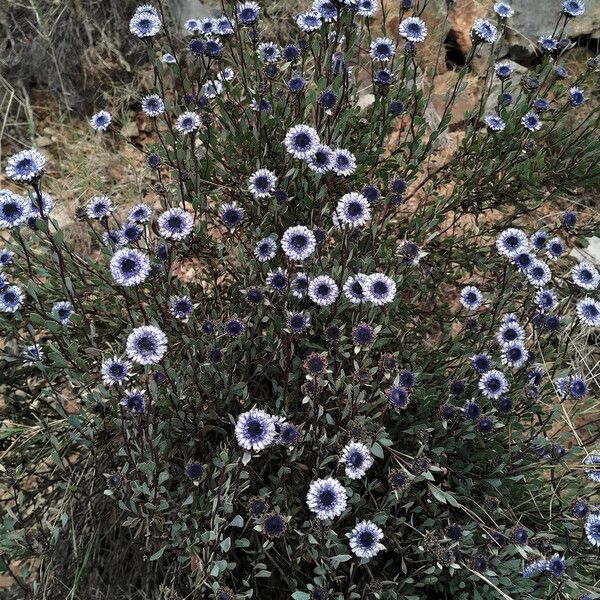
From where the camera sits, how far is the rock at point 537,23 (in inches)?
191

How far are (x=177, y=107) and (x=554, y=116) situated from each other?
6.33 ft

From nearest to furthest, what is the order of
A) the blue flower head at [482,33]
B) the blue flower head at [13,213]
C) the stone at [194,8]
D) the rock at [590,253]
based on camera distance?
the blue flower head at [13,213], the blue flower head at [482,33], the rock at [590,253], the stone at [194,8]

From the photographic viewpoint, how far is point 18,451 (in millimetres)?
3021

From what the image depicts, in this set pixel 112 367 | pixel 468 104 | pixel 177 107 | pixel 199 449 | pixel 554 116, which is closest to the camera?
pixel 112 367

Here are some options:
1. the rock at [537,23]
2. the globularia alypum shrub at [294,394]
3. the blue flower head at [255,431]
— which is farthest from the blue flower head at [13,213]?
the rock at [537,23]

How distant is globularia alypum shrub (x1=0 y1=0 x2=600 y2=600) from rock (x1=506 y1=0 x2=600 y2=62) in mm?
1642

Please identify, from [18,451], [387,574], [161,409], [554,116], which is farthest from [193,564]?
[554,116]

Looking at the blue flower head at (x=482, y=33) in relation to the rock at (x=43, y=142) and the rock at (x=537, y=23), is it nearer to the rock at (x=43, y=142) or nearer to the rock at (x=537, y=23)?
the rock at (x=537, y=23)

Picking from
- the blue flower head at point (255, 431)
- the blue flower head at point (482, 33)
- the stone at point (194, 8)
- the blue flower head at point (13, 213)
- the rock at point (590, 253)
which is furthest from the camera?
the stone at point (194, 8)

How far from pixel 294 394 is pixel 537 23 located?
378cm

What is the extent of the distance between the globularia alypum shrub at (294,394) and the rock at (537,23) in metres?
1.64

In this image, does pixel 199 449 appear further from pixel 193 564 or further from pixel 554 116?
pixel 554 116

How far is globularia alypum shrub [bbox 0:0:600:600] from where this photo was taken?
239cm

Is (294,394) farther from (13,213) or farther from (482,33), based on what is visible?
(482,33)
